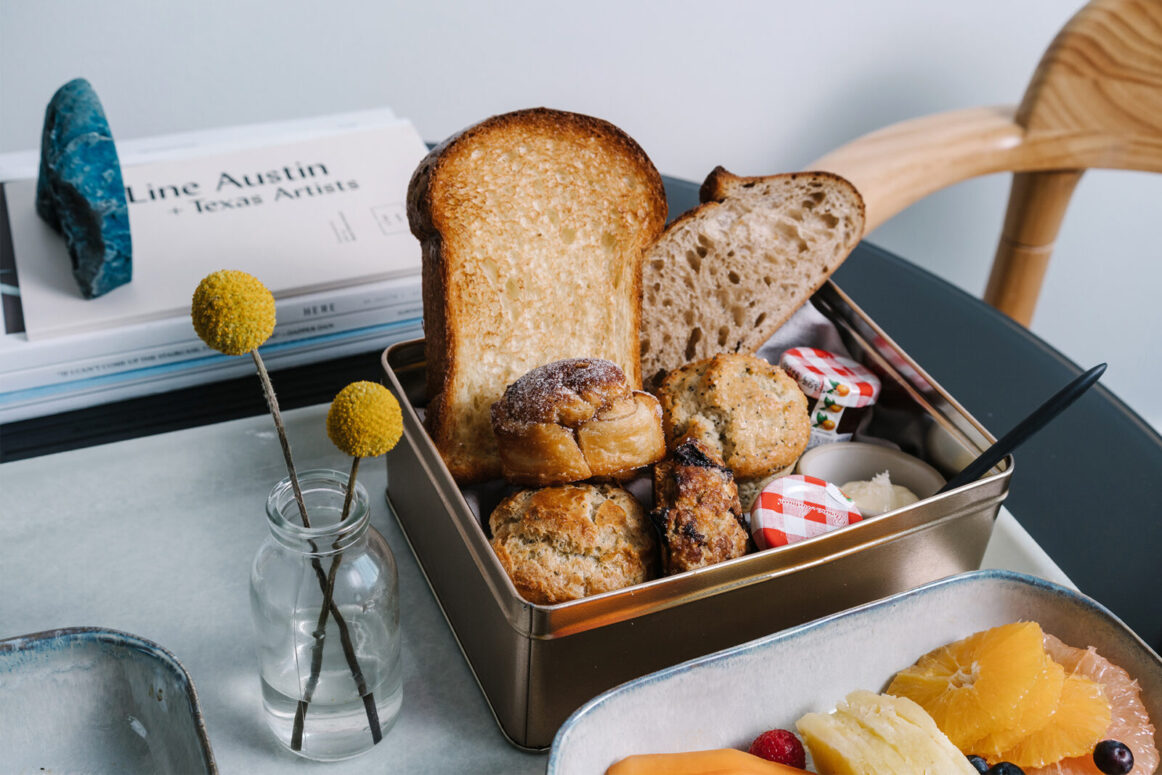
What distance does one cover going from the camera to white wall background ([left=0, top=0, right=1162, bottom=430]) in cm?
159

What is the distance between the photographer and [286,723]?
2.15 ft

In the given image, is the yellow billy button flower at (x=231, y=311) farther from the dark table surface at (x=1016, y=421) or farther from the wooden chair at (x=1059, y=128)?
the wooden chair at (x=1059, y=128)

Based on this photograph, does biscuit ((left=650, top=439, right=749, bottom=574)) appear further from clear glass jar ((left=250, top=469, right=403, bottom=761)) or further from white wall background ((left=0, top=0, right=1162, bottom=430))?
white wall background ((left=0, top=0, right=1162, bottom=430))

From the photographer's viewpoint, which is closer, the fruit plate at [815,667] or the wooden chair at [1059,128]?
the fruit plate at [815,667]

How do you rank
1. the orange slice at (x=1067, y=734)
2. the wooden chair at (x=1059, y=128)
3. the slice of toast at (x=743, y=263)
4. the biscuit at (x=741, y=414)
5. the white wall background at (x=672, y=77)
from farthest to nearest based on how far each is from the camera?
the white wall background at (x=672, y=77)
the wooden chair at (x=1059, y=128)
the slice of toast at (x=743, y=263)
the biscuit at (x=741, y=414)
the orange slice at (x=1067, y=734)

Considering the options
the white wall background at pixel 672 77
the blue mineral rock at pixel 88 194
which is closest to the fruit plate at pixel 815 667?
the blue mineral rock at pixel 88 194

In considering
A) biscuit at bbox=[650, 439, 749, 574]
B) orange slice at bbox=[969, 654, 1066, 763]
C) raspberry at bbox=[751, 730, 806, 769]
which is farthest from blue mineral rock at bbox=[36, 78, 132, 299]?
orange slice at bbox=[969, 654, 1066, 763]

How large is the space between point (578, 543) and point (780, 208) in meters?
0.39

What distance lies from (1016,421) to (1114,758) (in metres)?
0.42

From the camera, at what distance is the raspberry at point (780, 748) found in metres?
0.61

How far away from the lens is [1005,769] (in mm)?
593

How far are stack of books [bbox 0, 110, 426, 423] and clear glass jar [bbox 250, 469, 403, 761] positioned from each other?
398mm

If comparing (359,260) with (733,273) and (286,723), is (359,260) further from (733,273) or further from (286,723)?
(286,723)

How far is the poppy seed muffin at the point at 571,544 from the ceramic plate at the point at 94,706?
20 cm
